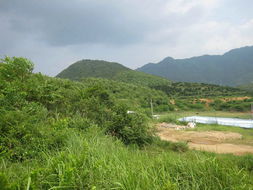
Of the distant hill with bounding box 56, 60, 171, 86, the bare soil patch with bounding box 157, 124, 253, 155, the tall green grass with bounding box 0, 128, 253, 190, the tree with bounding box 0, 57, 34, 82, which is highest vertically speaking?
the distant hill with bounding box 56, 60, 171, 86

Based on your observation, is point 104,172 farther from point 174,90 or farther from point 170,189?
point 174,90

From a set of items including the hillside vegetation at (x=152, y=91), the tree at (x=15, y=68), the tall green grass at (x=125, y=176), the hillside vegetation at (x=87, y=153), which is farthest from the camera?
the hillside vegetation at (x=152, y=91)

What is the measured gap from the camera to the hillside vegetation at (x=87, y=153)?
203 cm

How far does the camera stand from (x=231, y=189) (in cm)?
208

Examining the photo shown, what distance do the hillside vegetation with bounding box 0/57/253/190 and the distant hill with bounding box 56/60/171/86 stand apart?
39.8 meters

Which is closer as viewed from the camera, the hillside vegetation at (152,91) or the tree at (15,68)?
the tree at (15,68)

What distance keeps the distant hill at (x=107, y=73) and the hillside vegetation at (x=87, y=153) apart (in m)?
39.8

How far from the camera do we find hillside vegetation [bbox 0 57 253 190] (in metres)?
2.03

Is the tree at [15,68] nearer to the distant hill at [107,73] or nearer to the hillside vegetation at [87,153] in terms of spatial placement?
the hillside vegetation at [87,153]

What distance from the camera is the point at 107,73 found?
175 feet

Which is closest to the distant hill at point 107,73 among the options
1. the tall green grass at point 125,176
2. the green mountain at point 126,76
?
the green mountain at point 126,76

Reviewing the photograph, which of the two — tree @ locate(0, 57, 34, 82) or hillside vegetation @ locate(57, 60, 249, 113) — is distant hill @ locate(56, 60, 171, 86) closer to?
hillside vegetation @ locate(57, 60, 249, 113)

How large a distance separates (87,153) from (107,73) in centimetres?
5148

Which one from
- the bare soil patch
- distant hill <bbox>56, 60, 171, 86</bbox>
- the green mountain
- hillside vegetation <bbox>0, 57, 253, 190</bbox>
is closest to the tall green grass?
hillside vegetation <bbox>0, 57, 253, 190</bbox>
